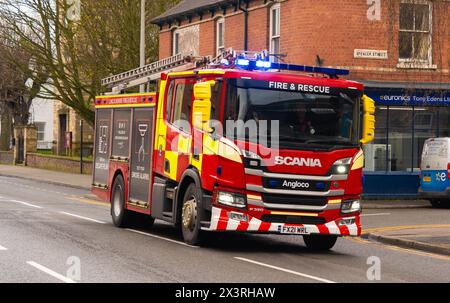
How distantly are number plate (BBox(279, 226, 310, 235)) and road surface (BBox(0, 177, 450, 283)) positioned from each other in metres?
0.39

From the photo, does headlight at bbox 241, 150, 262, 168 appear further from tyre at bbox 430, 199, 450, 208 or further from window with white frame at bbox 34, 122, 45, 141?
window with white frame at bbox 34, 122, 45, 141

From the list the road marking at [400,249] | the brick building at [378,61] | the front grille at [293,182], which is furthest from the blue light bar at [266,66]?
the brick building at [378,61]

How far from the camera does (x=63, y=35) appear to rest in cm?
4334

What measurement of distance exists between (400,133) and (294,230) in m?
17.9

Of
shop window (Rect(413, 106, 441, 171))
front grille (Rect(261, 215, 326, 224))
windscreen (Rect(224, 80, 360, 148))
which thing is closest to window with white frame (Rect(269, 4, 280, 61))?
shop window (Rect(413, 106, 441, 171))

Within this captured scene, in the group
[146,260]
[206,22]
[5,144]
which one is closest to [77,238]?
[146,260]

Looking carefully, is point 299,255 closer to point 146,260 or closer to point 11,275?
point 146,260

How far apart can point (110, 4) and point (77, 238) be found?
28.0 meters

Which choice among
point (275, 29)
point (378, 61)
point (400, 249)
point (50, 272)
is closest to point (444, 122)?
point (378, 61)

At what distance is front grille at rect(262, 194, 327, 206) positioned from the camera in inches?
582

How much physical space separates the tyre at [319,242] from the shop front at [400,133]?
14.5m

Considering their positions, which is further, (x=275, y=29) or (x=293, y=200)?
(x=275, y=29)

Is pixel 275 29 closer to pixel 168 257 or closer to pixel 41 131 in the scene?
pixel 168 257

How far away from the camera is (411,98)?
31422mm
